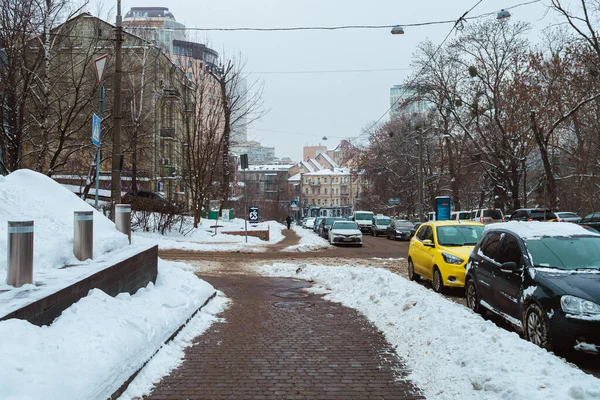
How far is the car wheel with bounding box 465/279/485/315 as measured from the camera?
8570mm

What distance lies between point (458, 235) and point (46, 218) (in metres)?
8.79

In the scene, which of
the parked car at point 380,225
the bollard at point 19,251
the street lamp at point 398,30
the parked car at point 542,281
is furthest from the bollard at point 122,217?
the parked car at point 380,225

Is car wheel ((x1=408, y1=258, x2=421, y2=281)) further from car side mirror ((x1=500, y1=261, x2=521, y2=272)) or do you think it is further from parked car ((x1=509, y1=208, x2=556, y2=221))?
parked car ((x1=509, y1=208, x2=556, y2=221))

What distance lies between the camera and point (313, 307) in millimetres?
9828

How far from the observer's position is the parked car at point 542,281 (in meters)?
5.73

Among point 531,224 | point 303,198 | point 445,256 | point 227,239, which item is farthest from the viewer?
point 303,198

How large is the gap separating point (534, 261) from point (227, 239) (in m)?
23.3

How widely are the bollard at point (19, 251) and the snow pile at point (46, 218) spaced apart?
1.31 ft

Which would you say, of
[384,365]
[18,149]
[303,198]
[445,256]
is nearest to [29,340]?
[384,365]

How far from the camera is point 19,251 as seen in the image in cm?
522

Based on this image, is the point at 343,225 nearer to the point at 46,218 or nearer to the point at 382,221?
the point at 382,221

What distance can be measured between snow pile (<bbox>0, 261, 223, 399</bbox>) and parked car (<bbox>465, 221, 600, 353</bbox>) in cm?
443

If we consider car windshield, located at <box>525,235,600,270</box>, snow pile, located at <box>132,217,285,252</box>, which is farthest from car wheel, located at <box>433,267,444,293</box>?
snow pile, located at <box>132,217,285,252</box>

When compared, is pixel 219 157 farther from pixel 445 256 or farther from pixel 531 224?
pixel 531 224
